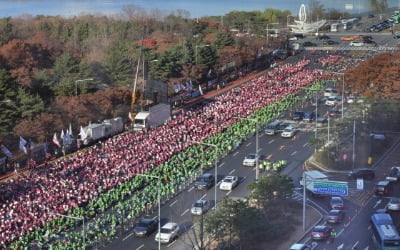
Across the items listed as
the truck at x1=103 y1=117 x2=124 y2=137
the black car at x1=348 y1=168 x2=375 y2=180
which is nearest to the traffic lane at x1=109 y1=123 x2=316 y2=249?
the black car at x1=348 y1=168 x2=375 y2=180

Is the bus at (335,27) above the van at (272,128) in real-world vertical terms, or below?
above

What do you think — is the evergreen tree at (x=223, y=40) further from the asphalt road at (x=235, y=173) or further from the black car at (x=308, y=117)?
the black car at (x=308, y=117)

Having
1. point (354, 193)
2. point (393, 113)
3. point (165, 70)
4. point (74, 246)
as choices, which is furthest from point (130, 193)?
point (165, 70)

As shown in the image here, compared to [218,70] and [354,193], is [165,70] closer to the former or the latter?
[218,70]

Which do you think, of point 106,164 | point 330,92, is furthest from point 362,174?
point 330,92

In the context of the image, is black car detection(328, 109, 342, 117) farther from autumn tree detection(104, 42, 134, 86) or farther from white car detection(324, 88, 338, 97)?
autumn tree detection(104, 42, 134, 86)

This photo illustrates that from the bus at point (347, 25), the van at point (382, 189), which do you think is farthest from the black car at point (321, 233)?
the bus at point (347, 25)

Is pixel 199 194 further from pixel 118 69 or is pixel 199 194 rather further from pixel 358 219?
pixel 118 69
